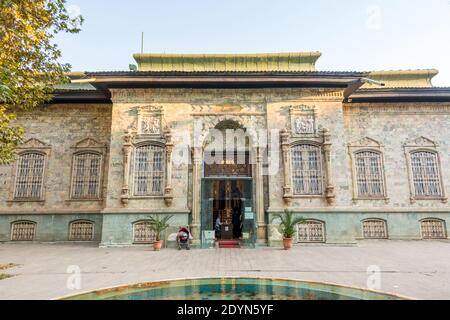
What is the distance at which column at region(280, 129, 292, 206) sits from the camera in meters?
→ 12.7

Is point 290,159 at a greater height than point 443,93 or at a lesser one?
lesser

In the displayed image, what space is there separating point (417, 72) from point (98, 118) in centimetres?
1994

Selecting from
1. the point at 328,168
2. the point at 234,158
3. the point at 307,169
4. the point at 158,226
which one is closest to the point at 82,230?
the point at 158,226

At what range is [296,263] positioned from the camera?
343 inches

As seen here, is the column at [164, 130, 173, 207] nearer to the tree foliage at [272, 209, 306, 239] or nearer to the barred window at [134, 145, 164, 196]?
the barred window at [134, 145, 164, 196]

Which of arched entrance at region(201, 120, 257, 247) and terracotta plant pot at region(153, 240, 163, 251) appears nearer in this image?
terracotta plant pot at region(153, 240, 163, 251)

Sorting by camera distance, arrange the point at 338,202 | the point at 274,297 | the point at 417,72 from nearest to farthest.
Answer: the point at 274,297 < the point at 338,202 < the point at 417,72

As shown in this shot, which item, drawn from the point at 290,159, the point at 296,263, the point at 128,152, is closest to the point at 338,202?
the point at 290,159

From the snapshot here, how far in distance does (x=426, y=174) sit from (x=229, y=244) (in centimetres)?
1143

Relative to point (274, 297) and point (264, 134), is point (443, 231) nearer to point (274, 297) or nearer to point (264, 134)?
point (264, 134)

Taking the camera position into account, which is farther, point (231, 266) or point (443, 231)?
point (443, 231)

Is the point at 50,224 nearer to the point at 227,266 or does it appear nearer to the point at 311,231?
the point at 227,266

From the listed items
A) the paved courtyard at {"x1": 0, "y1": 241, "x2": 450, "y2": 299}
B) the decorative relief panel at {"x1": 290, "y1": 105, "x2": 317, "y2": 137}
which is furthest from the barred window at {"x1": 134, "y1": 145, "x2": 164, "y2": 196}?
the decorative relief panel at {"x1": 290, "y1": 105, "x2": 317, "y2": 137}

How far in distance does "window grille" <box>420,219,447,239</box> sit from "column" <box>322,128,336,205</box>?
585 cm
